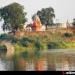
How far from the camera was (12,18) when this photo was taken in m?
3.99

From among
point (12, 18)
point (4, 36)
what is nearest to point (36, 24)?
point (12, 18)

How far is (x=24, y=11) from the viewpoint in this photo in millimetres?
3986

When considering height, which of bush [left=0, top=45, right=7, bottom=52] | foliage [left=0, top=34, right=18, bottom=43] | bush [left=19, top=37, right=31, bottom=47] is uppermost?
foliage [left=0, top=34, right=18, bottom=43]

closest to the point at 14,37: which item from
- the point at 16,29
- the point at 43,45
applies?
the point at 16,29

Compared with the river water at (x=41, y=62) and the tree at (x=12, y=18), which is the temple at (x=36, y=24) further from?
the river water at (x=41, y=62)

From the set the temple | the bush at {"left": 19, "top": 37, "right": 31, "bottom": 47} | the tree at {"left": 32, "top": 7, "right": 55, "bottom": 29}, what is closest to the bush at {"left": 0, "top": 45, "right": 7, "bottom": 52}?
the bush at {"left": 19, "top": 37, "right": 31, "bottom": 47}

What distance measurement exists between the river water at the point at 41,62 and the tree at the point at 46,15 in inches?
13.7

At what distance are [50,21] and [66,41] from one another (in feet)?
0.93

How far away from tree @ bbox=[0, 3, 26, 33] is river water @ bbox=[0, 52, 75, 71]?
0.32 meters

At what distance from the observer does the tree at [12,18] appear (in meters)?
3.97

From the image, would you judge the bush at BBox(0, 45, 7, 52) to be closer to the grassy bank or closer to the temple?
the grassy bank

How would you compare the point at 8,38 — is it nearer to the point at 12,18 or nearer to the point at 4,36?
the point at 4,36

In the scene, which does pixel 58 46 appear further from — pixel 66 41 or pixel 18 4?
pixel 18 4

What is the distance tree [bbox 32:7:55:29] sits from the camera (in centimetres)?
394
